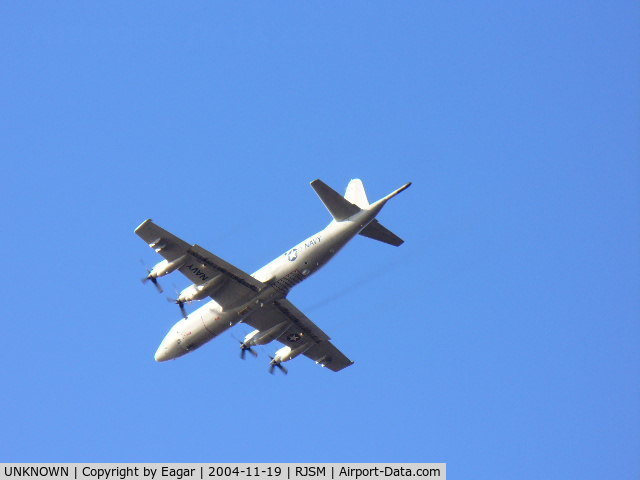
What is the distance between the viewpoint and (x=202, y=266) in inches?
2078

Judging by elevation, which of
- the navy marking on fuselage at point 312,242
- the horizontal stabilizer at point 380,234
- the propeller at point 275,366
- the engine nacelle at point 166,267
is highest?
the horizontal stabilizer at point 380,234

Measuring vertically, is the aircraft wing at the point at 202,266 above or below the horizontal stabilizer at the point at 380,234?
below

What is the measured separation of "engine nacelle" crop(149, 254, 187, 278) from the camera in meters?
51.9

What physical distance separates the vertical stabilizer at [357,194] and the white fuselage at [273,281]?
1796 mm

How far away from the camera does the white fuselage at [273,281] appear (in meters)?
51.3

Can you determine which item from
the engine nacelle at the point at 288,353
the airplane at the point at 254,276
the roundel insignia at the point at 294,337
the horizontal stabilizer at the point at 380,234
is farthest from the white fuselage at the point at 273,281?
the engine nacelle at the point at 288,353

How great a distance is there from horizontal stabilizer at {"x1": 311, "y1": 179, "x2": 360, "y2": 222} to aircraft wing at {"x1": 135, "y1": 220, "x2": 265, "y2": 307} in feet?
19.6

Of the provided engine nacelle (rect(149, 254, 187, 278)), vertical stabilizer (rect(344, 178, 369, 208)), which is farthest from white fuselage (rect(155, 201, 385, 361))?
engine nacelle (rect(149, 254, 187, 278))

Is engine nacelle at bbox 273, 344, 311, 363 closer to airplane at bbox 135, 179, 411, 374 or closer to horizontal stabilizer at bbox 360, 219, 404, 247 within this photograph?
airplane at bbox 135, 179, 411, 374

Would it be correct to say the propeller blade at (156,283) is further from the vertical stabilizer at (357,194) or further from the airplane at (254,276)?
the vertical stabilizer at (357,194)

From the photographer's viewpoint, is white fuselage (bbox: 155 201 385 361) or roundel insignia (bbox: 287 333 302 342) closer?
white fuselage (bbox: 155 201 385 361)

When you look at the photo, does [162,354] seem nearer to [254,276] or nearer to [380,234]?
[254,276]

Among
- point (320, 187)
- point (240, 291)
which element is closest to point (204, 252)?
point (240, 291)

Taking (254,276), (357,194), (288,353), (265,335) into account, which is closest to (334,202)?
(357,194)
